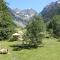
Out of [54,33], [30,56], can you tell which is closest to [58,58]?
[30,56]

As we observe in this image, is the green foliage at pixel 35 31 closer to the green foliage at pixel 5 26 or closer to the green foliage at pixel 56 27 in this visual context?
the green foliage at pixel 5 26

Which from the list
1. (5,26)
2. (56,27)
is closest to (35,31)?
(5,26)

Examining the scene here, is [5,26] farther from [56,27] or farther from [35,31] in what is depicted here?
[56,27]

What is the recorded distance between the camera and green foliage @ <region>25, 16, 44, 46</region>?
159 feet

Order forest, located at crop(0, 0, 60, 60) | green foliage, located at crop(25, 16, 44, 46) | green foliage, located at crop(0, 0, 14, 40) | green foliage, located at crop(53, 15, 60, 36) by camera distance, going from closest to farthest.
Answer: forest, located at crop(0, 0, 60, 60) → green foliage, located at crop(25, 16, 44, 46) → green foliage, located at crop(0, 0, 14, 40) → green foliage, located at crop(53, 15, 60, 36)

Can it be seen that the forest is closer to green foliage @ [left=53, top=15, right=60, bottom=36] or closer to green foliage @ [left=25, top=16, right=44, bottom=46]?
green foliage @ [left=25, top=16, right=44, bottom=46]

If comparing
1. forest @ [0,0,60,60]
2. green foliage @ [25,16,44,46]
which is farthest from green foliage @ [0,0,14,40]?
green foliage @ [25,16,44,46]

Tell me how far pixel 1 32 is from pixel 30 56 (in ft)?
91.1

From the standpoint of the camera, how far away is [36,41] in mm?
48375

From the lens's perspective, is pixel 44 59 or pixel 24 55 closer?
pixel 44 59

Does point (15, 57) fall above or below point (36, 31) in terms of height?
below

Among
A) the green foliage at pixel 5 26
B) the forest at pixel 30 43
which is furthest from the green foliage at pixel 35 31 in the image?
the green foliage at pixel 5 26

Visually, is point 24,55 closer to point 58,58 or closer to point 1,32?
point 58,58

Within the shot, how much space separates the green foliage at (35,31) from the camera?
48531 mm
